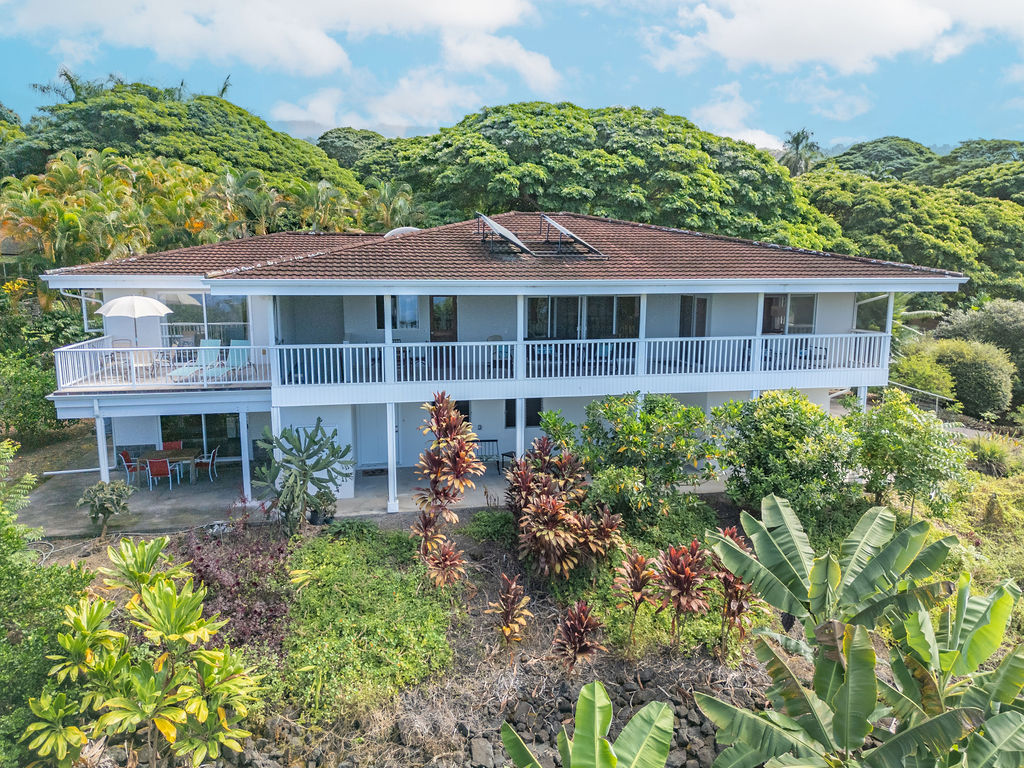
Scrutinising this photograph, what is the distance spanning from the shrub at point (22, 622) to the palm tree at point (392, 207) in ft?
75.8

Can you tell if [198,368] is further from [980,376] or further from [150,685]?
[980,376]

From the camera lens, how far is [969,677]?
7.29 metres

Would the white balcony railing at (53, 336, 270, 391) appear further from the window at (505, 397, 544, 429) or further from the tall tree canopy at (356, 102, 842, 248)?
the tall tree canopy at (356, 102, 842, 248)

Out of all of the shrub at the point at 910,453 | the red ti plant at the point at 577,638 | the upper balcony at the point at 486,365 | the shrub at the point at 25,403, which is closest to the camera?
the red ti plant at the point at 577,638

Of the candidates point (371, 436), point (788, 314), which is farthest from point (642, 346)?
point (371, 436)

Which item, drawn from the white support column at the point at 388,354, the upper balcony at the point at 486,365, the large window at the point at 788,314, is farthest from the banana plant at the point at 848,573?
the large window at the point at 788,314

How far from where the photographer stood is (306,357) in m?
13.2

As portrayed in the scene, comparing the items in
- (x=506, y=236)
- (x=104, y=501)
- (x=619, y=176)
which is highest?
(x=619, y=176)

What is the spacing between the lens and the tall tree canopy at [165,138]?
38.6 metres

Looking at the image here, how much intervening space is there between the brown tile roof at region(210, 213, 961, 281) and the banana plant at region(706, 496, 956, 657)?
7.45 m

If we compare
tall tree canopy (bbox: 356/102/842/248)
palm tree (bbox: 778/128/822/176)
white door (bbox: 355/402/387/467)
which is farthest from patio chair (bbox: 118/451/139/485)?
palm tree (bbox: 778/128/822/176)

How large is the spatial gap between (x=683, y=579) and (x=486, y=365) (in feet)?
22.1

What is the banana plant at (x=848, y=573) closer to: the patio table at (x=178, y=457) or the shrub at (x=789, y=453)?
the shrub at (x=789, y=453)

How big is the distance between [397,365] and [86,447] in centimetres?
1011
